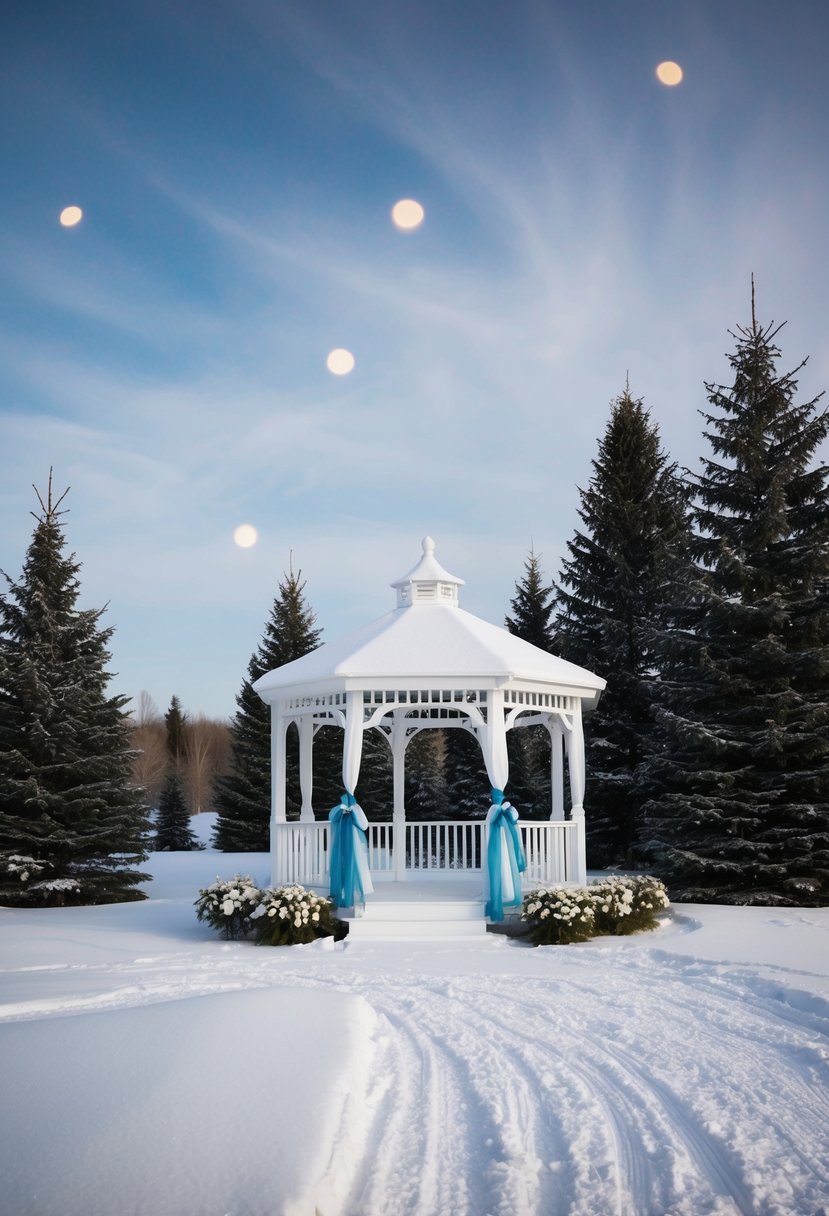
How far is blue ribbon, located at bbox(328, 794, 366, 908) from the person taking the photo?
11.6 m

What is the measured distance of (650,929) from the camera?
37.5 feet

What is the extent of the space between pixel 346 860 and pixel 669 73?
36.8 ft

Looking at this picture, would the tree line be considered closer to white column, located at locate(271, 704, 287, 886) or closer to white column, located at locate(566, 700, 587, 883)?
white column, located at locate(566, 700, 587, 883)

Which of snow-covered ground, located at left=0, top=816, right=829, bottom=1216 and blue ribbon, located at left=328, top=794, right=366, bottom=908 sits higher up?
blue ribbon, located at left=328, top=794, right=366, bottom=908

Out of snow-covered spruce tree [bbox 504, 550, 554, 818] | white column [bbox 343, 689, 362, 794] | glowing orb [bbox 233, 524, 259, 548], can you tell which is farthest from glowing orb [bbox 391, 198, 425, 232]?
glowing orb [bbox 233, 524, 259, 548]

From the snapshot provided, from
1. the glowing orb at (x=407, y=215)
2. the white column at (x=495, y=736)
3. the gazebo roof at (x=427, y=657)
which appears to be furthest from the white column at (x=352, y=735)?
the glowing orb at (x=407, y=215)

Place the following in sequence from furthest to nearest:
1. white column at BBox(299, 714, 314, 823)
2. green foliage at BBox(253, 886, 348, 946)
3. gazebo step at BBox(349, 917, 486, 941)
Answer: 1. white column at BBox(299, 714, 314, 823)
2. gazebo step at BBox(349, 917, 486, 941)
3. green foliage at BBox(253, 886, 348, 946)

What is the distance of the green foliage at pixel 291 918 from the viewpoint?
11023mm

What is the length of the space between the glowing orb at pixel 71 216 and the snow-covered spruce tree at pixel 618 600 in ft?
34.1

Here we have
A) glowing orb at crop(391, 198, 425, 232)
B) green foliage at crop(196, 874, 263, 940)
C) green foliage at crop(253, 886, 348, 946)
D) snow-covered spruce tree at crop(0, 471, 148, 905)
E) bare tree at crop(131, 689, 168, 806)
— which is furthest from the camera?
bare tree at crop(131, 689, 168, 806)

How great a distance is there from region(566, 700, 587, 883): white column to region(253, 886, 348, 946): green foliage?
139 inches

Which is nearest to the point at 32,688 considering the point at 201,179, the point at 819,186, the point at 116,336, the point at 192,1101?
the point at 116,336

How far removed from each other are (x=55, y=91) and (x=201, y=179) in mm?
2148

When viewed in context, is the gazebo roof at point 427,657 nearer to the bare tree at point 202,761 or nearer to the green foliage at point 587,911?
the green foliage at point 587,911
